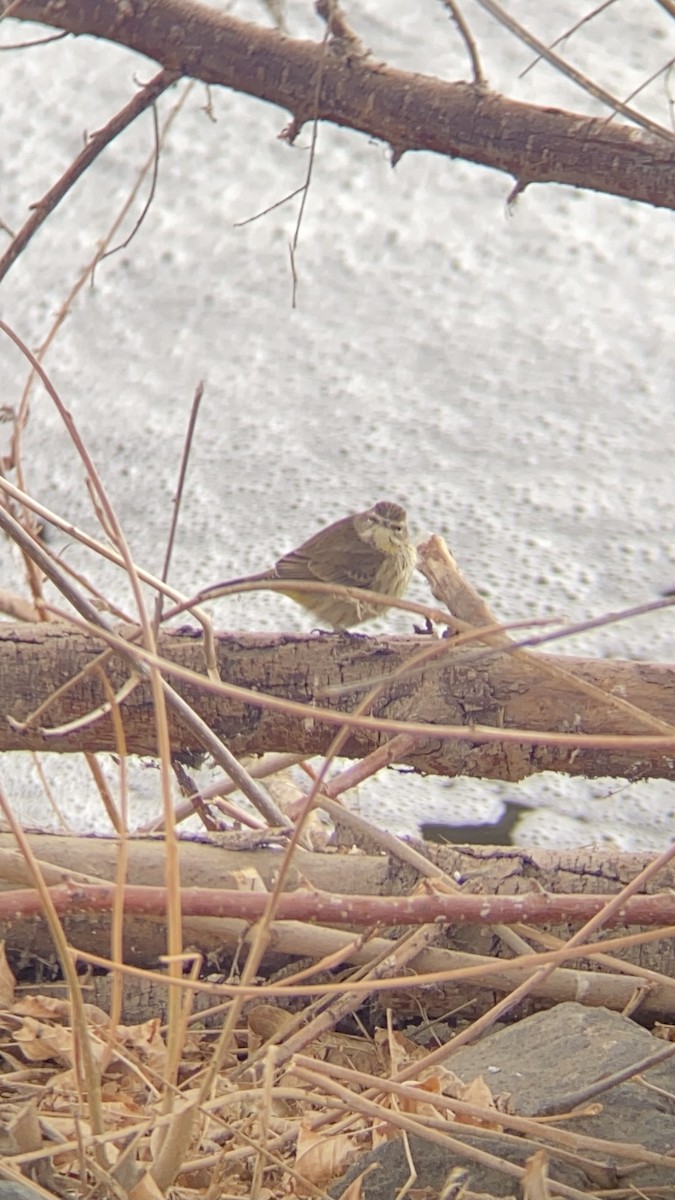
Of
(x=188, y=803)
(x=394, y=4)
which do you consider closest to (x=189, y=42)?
(x=188, y=803)

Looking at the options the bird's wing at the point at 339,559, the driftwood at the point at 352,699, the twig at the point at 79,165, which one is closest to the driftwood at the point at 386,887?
the driftwood at the point at 352,699

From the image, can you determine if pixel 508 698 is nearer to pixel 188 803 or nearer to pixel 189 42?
pixel 188 803

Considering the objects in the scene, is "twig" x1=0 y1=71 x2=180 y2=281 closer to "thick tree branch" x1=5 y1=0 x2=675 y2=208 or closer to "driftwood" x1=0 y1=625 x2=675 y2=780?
"thick tree branch" x1=5 y1=0 x2=675 y2=208

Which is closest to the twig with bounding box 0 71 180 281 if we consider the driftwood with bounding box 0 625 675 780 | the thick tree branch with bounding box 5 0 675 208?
the thick tree branch with bounding box 5 0 675 208

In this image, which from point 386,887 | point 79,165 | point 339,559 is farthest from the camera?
point 339,559

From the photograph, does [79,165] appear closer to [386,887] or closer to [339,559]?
[339,559]

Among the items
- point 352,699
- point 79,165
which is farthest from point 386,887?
point 79,165
